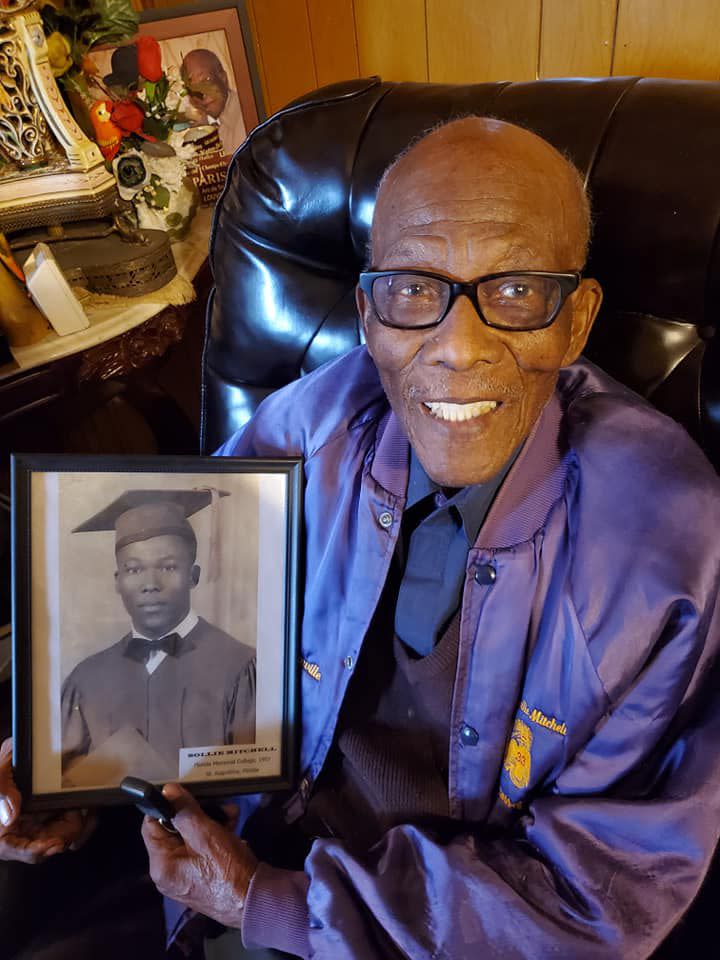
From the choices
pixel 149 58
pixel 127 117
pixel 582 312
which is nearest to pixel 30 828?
pixel 582 312

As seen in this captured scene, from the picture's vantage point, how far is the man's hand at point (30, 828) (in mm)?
855

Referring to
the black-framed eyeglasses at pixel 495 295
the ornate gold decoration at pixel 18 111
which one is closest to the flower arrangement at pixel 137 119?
the ornate gold decoration at pixel 18 111

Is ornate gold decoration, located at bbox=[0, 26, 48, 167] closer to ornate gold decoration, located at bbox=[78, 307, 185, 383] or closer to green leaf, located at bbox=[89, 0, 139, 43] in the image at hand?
green leaf, located at bbox=[89, 0, 139, 43]

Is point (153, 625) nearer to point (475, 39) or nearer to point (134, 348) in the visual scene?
point (134, 348)

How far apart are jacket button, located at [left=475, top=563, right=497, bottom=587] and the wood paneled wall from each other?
3.73 feet

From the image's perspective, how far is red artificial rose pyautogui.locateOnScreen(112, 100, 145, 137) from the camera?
1451 millimetres

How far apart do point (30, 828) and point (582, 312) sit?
954mm

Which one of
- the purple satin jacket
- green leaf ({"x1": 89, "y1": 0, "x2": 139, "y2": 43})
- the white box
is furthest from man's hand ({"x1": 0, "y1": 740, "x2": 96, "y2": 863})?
green leaf ({"x1": 89, "y1": 0, "x2": 139, "y2": 43})

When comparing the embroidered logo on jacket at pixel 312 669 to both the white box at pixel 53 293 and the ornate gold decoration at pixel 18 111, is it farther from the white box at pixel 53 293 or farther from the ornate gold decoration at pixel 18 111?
the ornate gold decoration at pixel 18 111

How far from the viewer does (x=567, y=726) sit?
73 centimetres

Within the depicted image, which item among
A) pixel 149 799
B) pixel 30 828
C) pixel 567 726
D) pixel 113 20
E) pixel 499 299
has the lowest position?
pixel 30 828

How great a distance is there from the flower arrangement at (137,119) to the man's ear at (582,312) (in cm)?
107

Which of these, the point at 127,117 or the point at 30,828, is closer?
the point at 30,828

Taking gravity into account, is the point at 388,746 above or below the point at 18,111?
below
